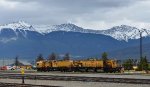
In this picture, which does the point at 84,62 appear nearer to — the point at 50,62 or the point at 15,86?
the point at 50,62

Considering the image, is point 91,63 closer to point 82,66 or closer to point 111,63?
point 82,66

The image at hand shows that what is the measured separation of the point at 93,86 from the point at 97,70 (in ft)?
201

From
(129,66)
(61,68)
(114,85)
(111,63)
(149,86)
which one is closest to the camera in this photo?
(149,86)

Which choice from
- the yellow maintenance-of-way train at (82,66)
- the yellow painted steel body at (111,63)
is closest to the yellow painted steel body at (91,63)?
the yellow maintenance-of-way train at (82,66)

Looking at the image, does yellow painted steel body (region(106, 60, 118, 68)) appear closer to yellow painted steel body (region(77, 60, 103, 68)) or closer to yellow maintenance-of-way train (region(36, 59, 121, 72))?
yellow maintenance-of-way train (region(36, 59, 121, 72))

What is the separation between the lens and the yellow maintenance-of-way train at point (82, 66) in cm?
10081

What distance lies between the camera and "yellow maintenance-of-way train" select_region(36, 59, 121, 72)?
100812mm

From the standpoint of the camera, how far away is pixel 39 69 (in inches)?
4405

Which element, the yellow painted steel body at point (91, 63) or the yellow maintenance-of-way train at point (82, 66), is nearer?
the yellow maintenance-of-way train at point (82, 66)

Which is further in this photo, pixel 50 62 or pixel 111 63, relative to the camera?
pixel 50 62

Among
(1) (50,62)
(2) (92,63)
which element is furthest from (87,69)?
(1) (50,62)

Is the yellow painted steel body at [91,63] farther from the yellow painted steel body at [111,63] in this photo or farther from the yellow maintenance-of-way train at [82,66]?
the yellow painted steel body at [111,63]

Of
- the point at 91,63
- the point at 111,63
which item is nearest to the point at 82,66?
the point at 91,63

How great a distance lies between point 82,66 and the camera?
105m
